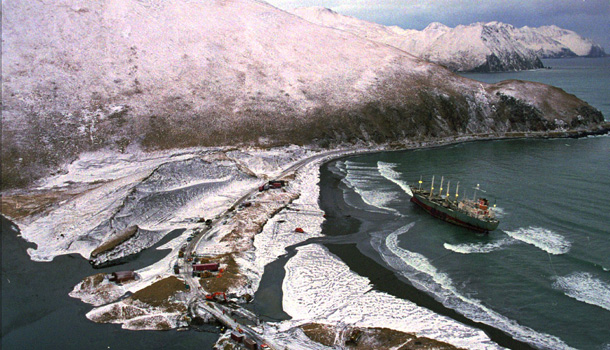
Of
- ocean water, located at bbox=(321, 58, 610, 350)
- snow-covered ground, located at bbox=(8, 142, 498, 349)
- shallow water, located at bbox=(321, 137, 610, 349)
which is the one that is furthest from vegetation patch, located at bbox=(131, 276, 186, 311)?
shallow water, located at bbox=(321, 137, 610, 349)

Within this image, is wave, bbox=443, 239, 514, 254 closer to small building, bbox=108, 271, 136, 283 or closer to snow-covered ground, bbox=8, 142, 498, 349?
snow-covered ground, bbox=8, 142, 498, 349

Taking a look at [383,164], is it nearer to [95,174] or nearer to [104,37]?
[95,174]

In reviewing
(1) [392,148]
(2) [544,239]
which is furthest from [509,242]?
(1) [392,148]

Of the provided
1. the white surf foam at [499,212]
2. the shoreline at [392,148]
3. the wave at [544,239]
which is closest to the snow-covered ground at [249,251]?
the shoreline at [392,148]

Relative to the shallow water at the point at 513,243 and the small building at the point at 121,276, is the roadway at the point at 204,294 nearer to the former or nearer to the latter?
the small building at the point at 121,276

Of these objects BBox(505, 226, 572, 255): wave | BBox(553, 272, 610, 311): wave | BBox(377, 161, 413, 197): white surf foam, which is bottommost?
BBox(553, 272, 610, 311): wave

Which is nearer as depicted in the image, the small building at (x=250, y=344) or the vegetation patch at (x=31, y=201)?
the small building at (x=250, y=344)
